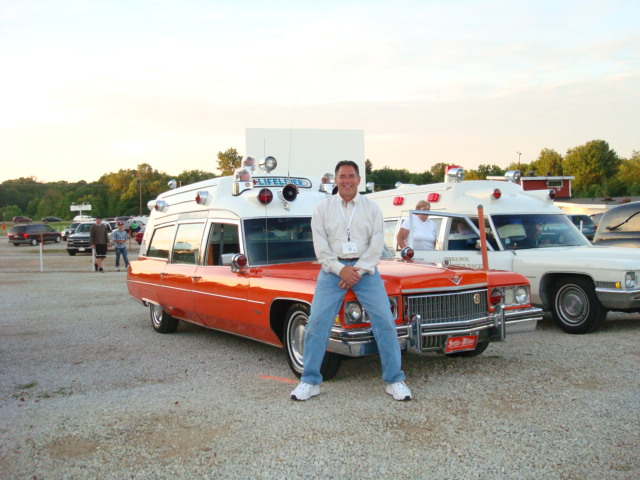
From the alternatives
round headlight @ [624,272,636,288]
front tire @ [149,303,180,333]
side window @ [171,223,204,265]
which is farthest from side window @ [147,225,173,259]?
round headlight @ [624,272,636,288]

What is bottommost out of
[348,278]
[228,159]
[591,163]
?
[348,278]

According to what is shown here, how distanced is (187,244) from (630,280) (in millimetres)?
5507

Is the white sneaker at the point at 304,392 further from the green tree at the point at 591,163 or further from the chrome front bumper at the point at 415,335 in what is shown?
the green tree at the point at 591,163

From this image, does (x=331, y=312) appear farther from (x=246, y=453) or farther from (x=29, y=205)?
(x=29, y=205)

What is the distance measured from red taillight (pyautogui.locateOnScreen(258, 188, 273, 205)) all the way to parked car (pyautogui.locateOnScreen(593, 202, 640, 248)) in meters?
6.93

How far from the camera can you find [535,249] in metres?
9.50

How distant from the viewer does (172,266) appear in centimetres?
859

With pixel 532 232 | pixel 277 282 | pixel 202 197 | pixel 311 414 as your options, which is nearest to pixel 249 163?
pixel 202 197

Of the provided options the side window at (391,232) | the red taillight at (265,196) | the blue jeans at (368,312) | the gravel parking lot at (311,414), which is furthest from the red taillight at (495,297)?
the side window at (391,232)

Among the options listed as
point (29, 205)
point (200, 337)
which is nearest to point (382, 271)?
point (200, 337)

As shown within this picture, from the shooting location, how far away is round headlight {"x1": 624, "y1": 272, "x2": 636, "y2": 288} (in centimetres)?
822

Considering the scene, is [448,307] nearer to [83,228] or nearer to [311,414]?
[311,414]

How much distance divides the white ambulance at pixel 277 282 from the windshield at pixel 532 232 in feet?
9.12

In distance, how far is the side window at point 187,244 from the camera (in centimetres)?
811
